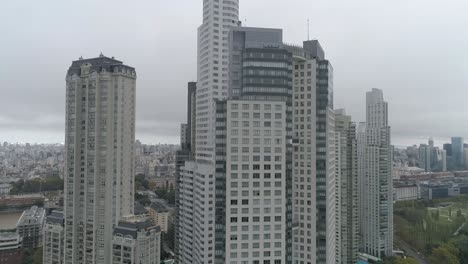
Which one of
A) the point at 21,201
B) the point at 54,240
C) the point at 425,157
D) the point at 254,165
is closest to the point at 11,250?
the point at 54,240

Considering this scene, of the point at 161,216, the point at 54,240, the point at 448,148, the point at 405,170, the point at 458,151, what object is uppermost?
the point at 448,148

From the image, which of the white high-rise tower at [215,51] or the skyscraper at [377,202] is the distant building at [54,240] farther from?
the skyscraper at [377,202]

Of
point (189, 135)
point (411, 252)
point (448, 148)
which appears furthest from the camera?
point (448, 148)

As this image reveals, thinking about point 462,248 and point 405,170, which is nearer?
point 462,248

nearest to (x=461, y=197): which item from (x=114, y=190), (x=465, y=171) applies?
(x=465, y=171)

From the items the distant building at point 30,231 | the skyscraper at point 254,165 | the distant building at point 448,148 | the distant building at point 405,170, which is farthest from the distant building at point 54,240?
the distant building at point 448,148

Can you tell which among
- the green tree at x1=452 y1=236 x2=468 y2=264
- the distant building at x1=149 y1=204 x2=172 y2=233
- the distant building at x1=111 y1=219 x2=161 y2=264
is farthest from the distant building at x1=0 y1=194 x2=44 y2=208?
the green tree at x1=452 y1=236 x2=468 y2=264

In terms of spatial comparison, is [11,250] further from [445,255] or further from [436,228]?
[436,228]

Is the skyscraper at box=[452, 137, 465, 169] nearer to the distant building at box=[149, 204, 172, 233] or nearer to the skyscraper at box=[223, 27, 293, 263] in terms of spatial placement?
the distant building at box=[149, 204, 172, 233]
